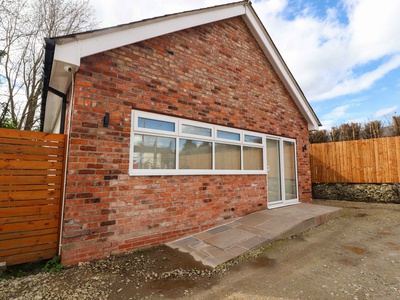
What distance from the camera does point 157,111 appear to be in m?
4.18

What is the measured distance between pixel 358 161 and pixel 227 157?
21.4ft

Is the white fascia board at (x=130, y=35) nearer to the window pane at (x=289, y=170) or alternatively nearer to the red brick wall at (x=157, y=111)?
the red brick wall at (x=157, y=111)

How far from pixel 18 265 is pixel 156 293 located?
2.28 metres

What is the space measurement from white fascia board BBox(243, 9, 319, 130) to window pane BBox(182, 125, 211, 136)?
3912 millimetres

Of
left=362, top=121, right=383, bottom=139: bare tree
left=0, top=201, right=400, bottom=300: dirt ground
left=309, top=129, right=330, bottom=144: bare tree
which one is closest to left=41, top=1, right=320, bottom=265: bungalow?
left=0, top=201, right=400, bottom=300: dirt ground

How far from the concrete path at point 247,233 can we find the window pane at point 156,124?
233 cm

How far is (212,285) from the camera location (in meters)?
2.77

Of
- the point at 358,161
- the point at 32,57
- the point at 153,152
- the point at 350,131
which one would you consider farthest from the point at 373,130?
the point at 32,57

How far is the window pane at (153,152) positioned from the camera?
3932mm

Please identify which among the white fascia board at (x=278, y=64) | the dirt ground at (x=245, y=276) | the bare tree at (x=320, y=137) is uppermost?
the white fascia board at (x=278, y=64)

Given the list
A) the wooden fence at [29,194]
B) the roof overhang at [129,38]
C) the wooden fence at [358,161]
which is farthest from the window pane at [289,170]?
the wooden fence at [29,194]

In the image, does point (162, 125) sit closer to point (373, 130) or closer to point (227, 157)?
point (227, 157)

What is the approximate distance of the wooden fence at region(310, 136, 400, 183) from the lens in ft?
25.4

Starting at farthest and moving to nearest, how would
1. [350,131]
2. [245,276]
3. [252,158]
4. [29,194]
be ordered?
[350,131]
[252,158]
[29,194]
[245,276]
